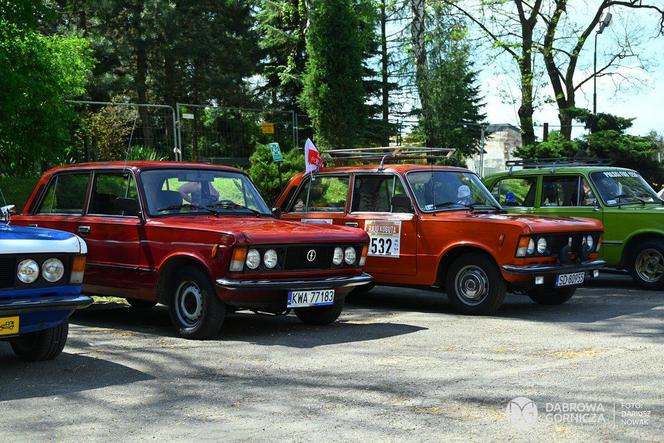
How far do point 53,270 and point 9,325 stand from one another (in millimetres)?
571

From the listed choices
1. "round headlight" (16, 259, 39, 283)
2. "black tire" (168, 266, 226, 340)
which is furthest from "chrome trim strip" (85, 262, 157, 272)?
"round headlight" (16, 259, 39, 283)

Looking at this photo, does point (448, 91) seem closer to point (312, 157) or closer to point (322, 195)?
point (312, 157)

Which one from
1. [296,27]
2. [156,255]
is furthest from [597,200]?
[296,27]

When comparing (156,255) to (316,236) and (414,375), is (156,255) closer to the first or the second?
(316,236)

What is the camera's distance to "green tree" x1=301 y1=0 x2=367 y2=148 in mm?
23969

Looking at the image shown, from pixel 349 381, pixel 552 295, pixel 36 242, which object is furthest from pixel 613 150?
pixel 36 242

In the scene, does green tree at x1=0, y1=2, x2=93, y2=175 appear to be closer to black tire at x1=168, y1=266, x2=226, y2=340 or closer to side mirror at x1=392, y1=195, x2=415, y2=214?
side mirror at x1=392, y1=195, x2=415, y2=214

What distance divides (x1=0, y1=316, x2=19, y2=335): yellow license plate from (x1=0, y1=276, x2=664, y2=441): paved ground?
0.37 metres

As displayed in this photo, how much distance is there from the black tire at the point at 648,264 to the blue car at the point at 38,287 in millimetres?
8603

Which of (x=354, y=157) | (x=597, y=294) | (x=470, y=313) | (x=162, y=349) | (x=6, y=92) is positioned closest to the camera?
(x=162, y=349)

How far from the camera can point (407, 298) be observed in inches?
504

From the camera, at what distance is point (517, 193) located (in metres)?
14.2

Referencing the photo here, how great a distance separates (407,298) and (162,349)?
17.3ft

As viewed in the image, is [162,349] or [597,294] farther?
[597,294]
